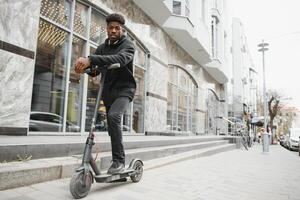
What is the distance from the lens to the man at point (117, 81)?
326 cm

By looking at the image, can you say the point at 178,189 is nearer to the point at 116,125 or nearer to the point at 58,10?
the point at 116,125

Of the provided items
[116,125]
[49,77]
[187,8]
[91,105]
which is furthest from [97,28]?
[187,8]

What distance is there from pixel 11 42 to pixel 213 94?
18677mm

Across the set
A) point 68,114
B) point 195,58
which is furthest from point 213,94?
point 68,114

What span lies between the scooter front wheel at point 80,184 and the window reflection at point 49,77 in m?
3.37

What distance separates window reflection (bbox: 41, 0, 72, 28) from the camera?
252 inches

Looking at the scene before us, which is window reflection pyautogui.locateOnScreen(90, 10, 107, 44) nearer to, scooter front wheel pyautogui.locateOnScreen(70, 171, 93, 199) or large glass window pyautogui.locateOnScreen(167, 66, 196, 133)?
large glass window pyautogui.locateOnScreen(167, 66, 196, 133)

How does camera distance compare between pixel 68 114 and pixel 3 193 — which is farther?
pixel 68 114

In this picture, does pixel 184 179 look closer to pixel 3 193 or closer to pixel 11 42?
pixel 3 193

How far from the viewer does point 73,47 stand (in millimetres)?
7250

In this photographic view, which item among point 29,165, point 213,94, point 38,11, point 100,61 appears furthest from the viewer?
point 213,94

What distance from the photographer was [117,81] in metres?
3.49

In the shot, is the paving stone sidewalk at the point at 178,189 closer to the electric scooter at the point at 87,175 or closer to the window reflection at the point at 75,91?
the electric scooter at the point at 87,175

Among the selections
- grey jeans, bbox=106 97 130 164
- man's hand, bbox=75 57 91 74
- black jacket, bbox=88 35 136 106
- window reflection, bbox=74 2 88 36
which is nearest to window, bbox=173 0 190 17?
window reflection, bbox=74 2 88 36
